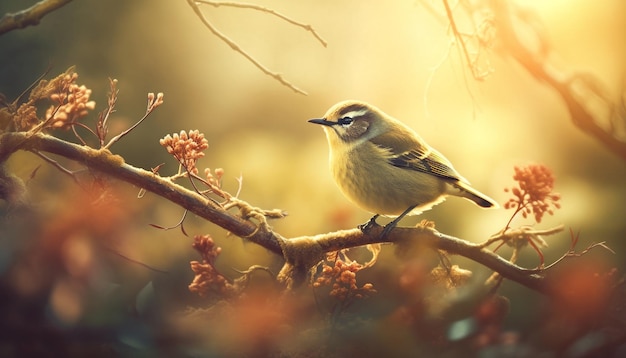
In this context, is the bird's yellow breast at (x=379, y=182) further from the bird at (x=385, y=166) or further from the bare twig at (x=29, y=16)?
the bare twig at (x=29, y=16)

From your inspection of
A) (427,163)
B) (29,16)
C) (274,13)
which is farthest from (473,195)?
(29,16)

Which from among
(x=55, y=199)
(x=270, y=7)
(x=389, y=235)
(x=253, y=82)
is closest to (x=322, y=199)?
(x=389, y=235)

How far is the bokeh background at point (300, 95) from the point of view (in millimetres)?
1288

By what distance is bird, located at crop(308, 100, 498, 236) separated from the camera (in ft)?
4.50

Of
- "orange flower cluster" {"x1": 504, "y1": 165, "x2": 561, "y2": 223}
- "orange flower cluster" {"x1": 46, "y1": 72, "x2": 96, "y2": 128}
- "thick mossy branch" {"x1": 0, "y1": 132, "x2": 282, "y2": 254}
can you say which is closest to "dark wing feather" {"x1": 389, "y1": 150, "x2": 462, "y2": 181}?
"orange flower cluster" {"x1": 504, "y1": 165, "x2": 561, "y2": 223}

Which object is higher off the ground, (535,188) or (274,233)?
(535,188)

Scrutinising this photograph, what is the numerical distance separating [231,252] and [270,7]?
1.62ft

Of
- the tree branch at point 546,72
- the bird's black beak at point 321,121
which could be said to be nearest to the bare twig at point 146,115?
the bird's black beak at point 321,121

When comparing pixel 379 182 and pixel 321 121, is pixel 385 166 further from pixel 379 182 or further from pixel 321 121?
pixel 321 121

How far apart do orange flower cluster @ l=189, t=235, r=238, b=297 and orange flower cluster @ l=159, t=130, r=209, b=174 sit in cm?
13

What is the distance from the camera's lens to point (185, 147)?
111cm

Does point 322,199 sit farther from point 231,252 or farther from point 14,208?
point 14,208

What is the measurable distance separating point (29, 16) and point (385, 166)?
752mm

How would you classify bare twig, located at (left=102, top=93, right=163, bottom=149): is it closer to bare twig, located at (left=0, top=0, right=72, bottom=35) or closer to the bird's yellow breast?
bare twig, located at (left=0, top=0, right=72, bottom=35)
